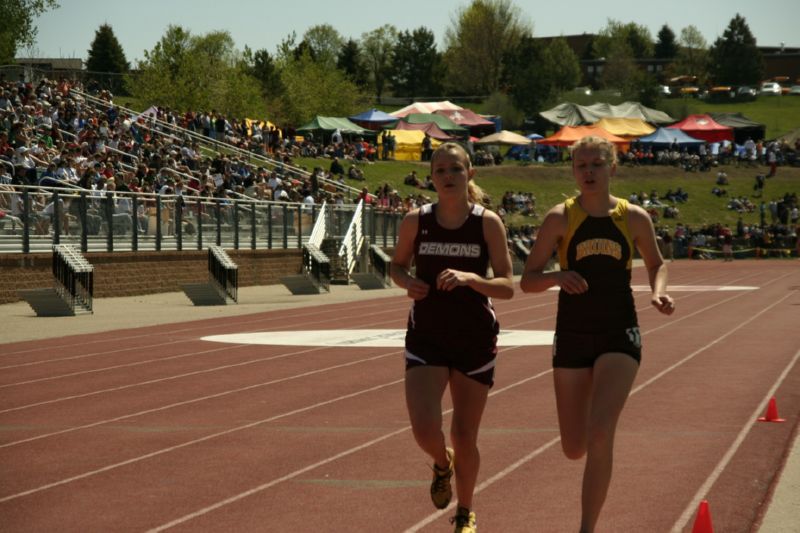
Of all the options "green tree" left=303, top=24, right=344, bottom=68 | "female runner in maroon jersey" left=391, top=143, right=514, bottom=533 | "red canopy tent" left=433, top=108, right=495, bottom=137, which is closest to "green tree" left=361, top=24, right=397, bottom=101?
"green tree" left=303, top=24, right=344, bottom=68

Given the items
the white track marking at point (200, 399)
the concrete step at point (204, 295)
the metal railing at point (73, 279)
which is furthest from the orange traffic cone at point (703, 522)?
the concrete step at point (204, 295)

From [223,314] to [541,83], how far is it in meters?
96.9

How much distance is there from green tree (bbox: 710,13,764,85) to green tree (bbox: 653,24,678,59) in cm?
3615

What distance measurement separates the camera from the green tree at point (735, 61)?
511 feet

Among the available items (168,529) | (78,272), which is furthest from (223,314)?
(168,529)

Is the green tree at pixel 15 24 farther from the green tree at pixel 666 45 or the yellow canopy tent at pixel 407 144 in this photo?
the green tree at pixel 666 45

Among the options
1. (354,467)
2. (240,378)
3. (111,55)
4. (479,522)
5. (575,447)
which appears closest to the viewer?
(575,447)

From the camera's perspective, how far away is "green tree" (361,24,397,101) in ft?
525

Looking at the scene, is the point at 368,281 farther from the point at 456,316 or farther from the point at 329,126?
the point at 329,126

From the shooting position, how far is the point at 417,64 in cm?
15312

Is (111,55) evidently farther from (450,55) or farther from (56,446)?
(56,446)

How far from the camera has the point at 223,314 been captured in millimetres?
25625

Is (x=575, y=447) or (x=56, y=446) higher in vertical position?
(x=575, y=447)

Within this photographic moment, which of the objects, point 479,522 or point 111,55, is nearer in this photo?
point 479,522
